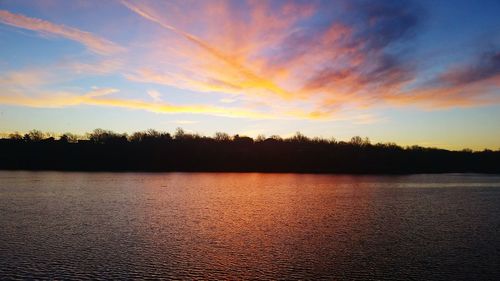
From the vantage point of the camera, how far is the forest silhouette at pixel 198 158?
127 m

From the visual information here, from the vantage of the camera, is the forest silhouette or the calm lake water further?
the forest silhouette

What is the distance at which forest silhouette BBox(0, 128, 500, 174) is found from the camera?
127 meters

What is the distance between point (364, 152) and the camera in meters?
154

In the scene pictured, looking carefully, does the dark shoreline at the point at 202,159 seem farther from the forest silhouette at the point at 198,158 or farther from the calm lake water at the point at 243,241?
the calm lake water at the point at 243,241

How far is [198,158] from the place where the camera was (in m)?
136

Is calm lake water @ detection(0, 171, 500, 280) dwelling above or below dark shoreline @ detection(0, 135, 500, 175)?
below

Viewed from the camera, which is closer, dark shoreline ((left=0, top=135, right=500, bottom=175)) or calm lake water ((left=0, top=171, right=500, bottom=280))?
calm lake water ((left=0, top=171, right=500, bottom=280))

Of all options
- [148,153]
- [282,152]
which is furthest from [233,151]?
[148,153]

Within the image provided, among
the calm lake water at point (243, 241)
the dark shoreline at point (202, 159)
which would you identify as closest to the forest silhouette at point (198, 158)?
the dark shoreline at point (202, 159)

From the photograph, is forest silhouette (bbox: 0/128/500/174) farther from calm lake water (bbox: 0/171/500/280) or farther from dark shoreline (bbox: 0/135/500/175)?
calm lake water (bbox: 0/171/500/280)

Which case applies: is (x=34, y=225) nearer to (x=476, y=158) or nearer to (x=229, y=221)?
(x=229, y=221)

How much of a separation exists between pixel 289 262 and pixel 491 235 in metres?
13.5

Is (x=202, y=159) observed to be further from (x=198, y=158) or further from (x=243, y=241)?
(x=243, y=241)

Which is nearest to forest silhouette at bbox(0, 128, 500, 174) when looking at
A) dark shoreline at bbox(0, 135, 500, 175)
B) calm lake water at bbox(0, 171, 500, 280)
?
dark shoreline at bbox(0, 135, 500, 175)
